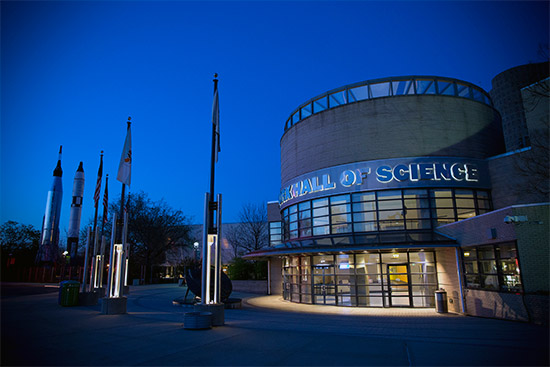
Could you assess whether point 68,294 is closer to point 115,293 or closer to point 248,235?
point 115,293

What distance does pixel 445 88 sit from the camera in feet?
83.3

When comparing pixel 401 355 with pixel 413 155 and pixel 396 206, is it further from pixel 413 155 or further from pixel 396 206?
pixel 413 155

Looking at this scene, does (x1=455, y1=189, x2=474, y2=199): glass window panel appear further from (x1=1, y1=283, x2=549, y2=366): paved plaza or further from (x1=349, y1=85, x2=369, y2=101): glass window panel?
(x1=1, y1=283, x2=549, y2=366): paved plaza

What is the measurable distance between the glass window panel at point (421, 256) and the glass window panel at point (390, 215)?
259 centimetres

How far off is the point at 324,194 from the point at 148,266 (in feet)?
129

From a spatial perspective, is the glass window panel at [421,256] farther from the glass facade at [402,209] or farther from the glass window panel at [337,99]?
the glass window panel at [337,99]

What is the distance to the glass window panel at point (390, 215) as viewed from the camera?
23.2 meters

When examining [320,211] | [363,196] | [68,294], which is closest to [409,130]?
[363,196]

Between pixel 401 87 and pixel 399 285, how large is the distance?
1397 centimetres

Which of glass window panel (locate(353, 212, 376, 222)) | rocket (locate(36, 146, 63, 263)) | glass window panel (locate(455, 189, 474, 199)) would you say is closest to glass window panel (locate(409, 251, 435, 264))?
glass window panel (locate(353, 212, 376, 222))

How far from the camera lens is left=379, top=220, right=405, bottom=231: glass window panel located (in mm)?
23031

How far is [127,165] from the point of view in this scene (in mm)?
17984

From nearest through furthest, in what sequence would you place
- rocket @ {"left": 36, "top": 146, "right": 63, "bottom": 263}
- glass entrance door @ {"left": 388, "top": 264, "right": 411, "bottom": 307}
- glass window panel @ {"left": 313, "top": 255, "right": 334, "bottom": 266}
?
1. glass entrance door @ {"left": 388, "top": 264, "right": 411, "bottom": 307}
2. glass window panel @ {"left": 313, "top": 255, "right": 334, "bottom": 266}
3. rocket @ {"left": 36, "top": 146, "right": 63, "bottom": 263}

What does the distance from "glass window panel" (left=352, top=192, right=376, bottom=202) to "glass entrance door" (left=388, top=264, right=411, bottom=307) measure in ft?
15.4
